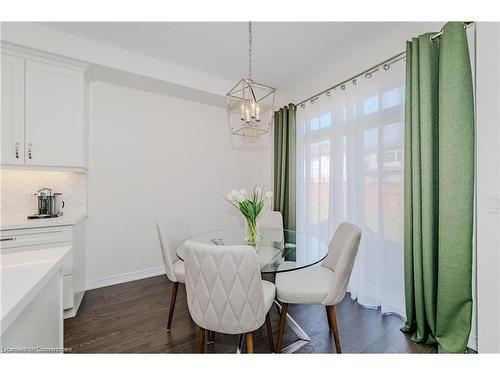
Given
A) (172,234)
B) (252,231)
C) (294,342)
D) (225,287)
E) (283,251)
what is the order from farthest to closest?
(172,234), (252,231), (283,251), (294,342), (225,287)

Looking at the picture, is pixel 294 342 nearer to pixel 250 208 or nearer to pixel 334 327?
pixel 334 327

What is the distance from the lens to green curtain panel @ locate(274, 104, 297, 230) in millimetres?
3178

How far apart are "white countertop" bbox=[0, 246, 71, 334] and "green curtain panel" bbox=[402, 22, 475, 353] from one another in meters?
2.18

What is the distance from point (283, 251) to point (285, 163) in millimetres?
1719

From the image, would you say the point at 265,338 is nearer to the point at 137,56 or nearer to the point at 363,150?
the point at 363,150

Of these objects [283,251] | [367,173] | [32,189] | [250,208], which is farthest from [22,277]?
[367,173]

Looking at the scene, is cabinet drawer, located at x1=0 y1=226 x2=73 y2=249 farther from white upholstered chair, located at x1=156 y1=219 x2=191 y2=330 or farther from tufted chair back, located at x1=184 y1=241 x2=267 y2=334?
tufted chair back, located at x1=184 y1=241 x2=267 y2=334

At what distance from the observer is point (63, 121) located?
7.23 ft

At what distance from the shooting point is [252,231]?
1921 millimetres

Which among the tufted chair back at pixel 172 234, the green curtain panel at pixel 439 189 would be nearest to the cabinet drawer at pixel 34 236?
the tufted chair back at pixel 172 234

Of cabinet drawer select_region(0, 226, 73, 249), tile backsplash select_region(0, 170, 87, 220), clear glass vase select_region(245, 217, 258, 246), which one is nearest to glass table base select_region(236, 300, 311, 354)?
clear glass vase select_region(245, 217, 258, 246)

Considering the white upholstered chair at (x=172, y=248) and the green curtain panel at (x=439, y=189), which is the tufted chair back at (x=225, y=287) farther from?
the green curtain panel at (x=439, y=189)
